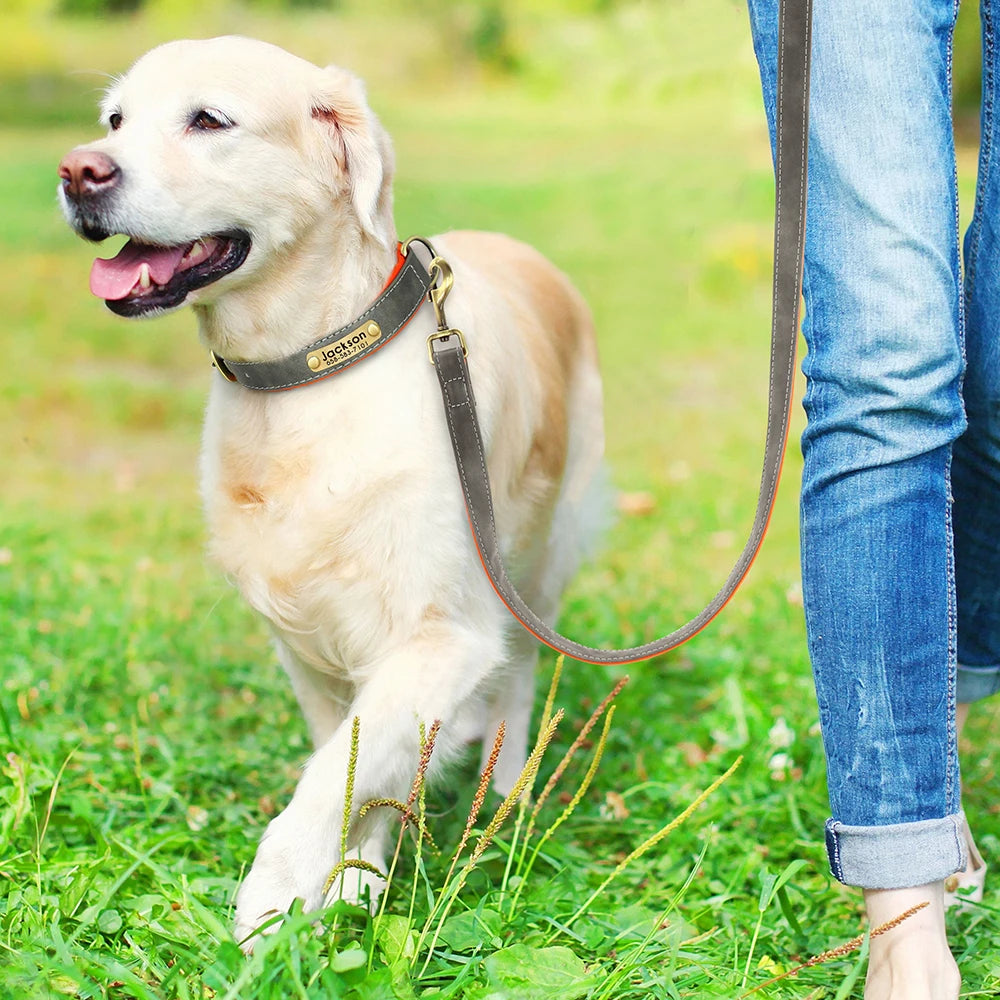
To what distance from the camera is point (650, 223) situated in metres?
9.75

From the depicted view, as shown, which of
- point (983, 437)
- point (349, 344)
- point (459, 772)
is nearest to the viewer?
point (983, 437)

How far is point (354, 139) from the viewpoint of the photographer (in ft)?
7.38

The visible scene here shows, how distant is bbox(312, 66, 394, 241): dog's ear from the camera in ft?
7.33

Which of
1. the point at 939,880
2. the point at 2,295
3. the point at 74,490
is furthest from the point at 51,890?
the point at 2,295

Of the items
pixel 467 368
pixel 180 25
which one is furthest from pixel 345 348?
pixel 180 25

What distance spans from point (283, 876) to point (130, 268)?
40.4 inches

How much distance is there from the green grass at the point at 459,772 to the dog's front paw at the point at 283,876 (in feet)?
0.17

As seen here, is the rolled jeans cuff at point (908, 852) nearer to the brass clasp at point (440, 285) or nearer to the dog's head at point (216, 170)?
the brass clasp at point (440, 285)

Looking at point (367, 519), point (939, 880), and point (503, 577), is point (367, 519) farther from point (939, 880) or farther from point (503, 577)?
point (939, 880)

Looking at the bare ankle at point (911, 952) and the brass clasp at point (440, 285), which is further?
the brass clasp at point (440, 285)

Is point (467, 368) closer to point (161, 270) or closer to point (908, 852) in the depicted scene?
point (161, 270)

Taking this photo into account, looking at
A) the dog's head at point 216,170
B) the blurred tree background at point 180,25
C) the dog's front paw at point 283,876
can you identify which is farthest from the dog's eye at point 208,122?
the blurred tree background at point 180,25

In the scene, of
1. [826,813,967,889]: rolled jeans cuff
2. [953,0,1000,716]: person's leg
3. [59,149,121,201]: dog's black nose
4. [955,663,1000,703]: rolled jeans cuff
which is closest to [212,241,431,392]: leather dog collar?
[59,149,121,201]: dog's black nose

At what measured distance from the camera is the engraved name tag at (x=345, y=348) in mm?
2166
